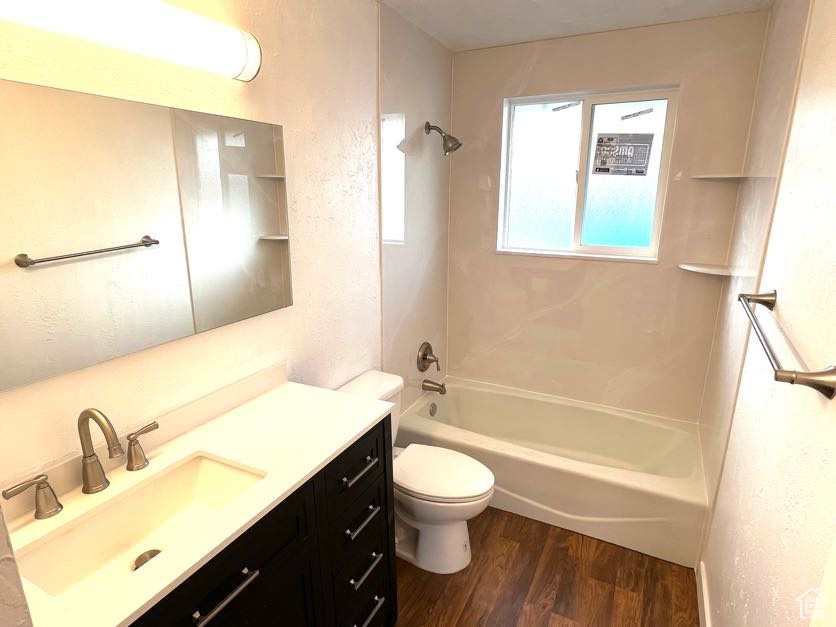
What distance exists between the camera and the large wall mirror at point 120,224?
0.96 m

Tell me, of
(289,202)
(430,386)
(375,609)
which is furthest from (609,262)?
(375,609)

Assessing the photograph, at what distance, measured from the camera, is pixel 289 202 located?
1627 mm

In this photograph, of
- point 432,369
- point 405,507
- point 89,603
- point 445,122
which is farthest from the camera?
point 432,369

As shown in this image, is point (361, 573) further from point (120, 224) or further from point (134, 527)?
point (120, 224)

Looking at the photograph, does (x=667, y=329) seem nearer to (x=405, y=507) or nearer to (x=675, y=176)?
(x=675, y=176)

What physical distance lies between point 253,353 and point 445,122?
1.83m

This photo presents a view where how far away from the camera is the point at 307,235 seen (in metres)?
1.73

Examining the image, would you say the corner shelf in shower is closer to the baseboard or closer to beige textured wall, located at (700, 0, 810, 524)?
beige textured wall, located at (700, 0, 810, 524)

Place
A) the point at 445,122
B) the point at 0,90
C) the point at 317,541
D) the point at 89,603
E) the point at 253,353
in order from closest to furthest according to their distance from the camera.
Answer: the point at 89,603, the point at 0,90, the point at 317,541, the point at 253,353, the point at 445,122

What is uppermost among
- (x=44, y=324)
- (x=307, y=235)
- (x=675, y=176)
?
(x=675, y=176)

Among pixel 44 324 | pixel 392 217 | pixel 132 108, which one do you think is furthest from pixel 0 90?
pixel 392 217

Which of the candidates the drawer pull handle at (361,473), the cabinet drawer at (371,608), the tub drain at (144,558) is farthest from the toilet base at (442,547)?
the tub drain at (144,558)

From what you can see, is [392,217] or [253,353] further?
[392,217]

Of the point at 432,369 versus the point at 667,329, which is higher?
the point at 667,329
